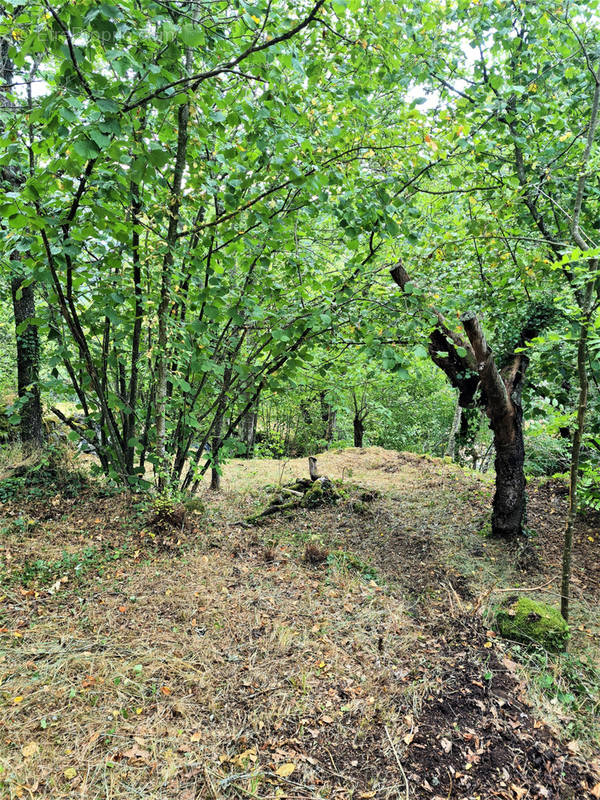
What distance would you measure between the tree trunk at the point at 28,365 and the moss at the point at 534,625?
5.77 meters

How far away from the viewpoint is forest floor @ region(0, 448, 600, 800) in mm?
1947

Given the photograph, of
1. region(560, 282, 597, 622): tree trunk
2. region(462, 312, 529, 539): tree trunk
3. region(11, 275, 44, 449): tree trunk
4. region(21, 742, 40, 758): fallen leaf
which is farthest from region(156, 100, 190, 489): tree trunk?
region(462, 312, 529, 539): tree trunk

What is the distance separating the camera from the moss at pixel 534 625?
2.89 meters

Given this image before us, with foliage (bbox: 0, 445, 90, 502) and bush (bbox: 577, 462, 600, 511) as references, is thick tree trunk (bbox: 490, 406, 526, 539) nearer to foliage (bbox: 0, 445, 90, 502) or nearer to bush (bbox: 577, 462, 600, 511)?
bush (bbox: 577, 462, 600, 511)

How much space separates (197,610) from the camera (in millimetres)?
3059

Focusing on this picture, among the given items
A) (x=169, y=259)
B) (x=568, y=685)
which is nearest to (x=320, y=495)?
(x=568, y=685)

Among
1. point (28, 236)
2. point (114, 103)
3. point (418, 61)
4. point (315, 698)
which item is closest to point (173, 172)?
point (28, 236)

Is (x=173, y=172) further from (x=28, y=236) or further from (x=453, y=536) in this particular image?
(x=453, y=536)

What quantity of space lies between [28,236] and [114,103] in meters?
1.32

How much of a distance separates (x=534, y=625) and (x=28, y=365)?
6.27m

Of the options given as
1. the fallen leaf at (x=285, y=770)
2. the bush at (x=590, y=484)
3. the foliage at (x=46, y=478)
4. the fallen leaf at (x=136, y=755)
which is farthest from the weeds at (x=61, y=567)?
the bush at (x=590, y=484)

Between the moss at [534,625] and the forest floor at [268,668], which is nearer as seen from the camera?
the forest floor at [268,668]

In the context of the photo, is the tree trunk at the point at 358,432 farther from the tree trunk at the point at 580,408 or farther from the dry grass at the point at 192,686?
the tree trunk at the point at 580,408

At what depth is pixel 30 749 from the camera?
1.87 m
